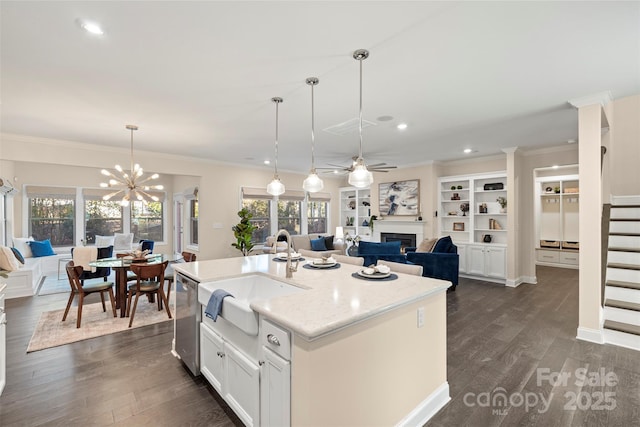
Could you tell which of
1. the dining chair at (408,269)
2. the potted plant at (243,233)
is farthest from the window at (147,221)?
the dining chair at (408,269)

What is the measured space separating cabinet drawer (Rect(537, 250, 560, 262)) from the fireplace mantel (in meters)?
3.63

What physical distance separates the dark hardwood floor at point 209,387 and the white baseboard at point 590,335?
74 millimetres

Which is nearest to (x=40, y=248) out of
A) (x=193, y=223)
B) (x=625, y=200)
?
(x=193, y=223)

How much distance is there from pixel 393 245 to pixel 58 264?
748 centimetres

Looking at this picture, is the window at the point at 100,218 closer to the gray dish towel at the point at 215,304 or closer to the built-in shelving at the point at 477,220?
the gray dish towel at the point at 215,304

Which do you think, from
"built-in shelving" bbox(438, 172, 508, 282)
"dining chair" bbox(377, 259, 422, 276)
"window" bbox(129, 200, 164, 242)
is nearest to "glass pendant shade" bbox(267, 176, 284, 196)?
"dining chair" bbox(377, 259, 422, 276)

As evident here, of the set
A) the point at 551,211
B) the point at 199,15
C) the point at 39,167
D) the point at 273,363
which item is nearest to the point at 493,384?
the point at 273,363

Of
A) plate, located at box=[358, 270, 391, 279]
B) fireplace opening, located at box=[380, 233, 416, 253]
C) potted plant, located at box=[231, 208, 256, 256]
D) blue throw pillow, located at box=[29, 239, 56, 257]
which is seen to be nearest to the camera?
plate, located at box=[358, 270, 391, 279]

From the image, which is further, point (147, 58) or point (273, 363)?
point (147, 58)

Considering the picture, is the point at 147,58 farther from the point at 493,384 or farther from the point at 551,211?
the point at 551,211

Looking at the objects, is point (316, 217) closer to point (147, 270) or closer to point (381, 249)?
point (381, 249)

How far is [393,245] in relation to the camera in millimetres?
5328

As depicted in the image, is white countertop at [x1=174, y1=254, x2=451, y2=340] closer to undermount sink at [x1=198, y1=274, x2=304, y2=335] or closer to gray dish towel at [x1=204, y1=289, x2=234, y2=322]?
undermount sink at [x1=198, y1=274, x2=304, y2=335]

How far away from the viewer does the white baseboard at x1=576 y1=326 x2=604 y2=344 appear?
3.23 m
